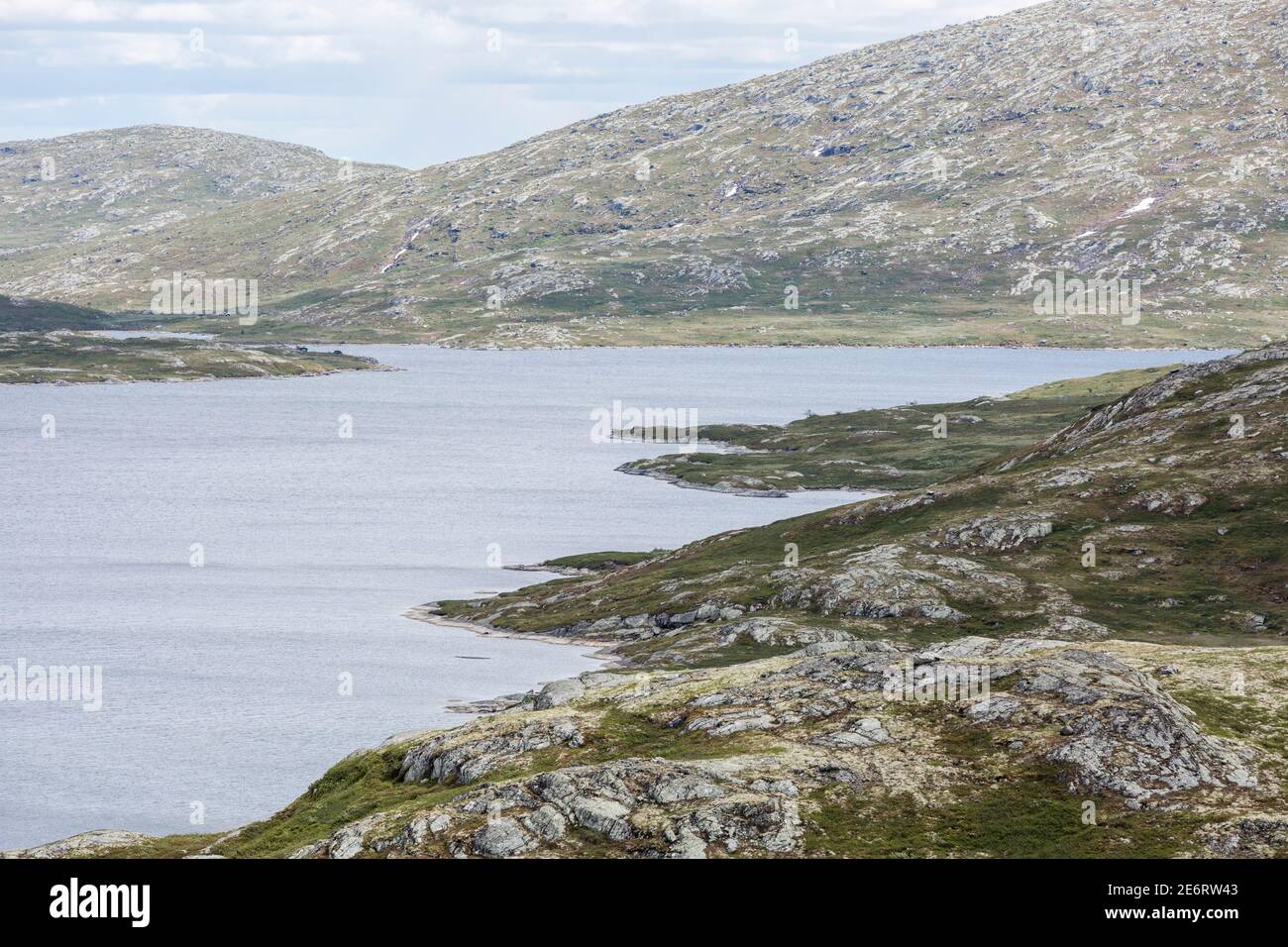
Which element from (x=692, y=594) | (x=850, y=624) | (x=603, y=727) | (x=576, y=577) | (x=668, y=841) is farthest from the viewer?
(x=576, y=577)

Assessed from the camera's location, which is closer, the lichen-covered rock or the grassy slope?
the lichen-covered rock

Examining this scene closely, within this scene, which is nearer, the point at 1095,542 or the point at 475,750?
the point at 475,750

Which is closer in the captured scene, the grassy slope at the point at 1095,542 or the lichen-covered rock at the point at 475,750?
the lichen-covered rock at the point at 475,750

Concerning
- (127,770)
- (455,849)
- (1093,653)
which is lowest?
(127,770)

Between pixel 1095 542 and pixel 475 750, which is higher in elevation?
pixel 1095 542

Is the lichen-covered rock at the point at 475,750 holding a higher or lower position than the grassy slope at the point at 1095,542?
lower

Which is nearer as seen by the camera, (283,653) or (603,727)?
(603,727)

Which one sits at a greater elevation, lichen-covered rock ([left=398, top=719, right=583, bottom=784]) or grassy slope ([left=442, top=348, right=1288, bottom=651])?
grassy slope ([left=442, top=348, right=1288, bottom=651])

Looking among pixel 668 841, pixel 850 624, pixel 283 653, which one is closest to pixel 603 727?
pixel 668 841
